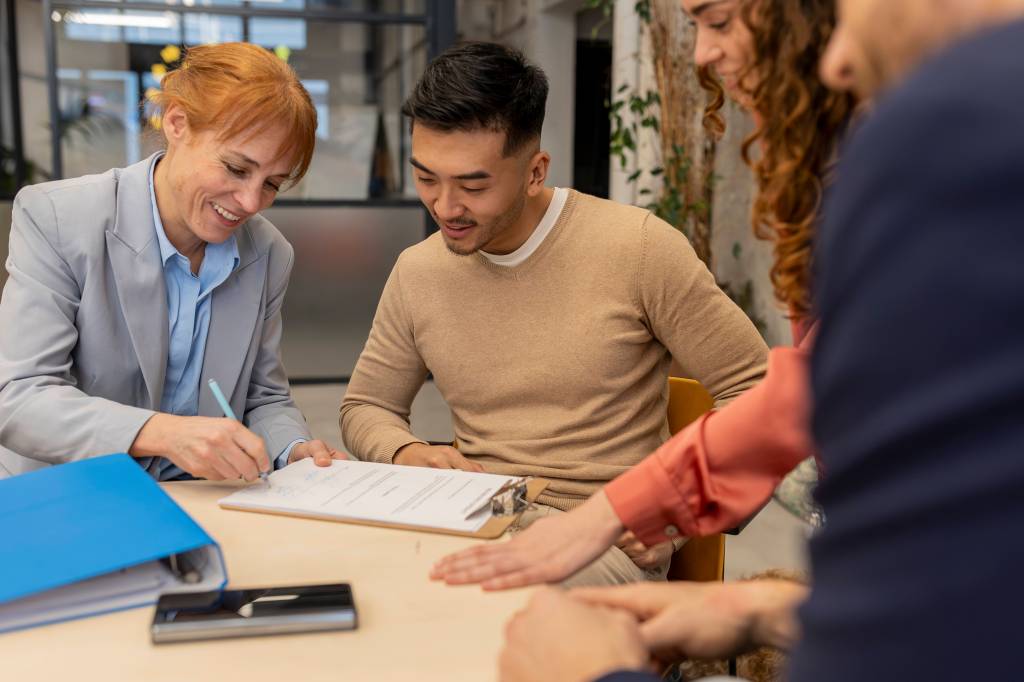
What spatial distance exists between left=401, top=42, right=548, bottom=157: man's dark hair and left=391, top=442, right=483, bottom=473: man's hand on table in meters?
0.57

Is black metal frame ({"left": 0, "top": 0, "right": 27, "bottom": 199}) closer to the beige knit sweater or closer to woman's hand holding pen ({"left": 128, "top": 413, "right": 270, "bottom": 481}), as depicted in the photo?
the beige knit sweater

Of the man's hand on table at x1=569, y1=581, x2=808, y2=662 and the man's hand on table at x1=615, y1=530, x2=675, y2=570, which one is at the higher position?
the man's hand on table at x1=569, y1=581, x2=808, y2=662

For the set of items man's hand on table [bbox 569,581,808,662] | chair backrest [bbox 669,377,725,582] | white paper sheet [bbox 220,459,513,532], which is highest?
man's hand on table [bbox 569,581,808,662]

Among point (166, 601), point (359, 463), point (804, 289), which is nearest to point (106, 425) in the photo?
point (359, 463)

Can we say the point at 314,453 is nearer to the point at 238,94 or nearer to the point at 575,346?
the point at 575,346

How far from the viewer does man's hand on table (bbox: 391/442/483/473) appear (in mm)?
1663

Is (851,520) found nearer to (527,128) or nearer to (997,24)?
(997,24)

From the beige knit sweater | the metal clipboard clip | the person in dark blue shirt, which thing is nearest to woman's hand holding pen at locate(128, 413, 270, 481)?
the metal clipboard clip

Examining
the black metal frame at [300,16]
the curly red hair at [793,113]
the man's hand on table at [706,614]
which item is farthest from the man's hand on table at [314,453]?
the black metal frame at [300,16]

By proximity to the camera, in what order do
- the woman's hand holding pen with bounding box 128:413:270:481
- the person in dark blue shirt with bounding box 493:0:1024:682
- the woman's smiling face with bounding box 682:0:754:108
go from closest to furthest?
the person in dark blue shirt with bounding box 493:0:1024:682 → the woman's smiling face with bounding box 682:0:754:108 → the woman's hand holding pen with bounding box 128:413:270:481

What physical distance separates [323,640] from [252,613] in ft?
0.24

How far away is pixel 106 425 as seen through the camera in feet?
4.72

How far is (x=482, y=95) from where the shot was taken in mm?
1768

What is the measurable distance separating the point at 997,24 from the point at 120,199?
5.23ft
